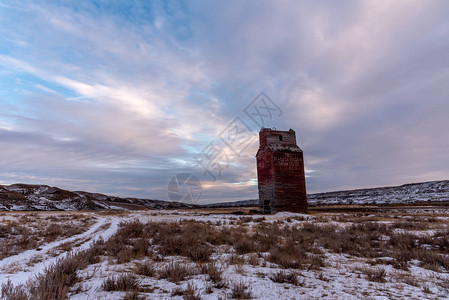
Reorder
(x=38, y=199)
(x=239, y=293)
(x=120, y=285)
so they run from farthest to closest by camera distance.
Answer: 1. (x=38, y=199)
2. (x=120, y=285)
3. (x=239, y=293)

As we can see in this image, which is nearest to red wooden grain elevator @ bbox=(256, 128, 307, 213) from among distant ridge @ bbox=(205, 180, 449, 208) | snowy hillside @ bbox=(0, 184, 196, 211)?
distant ridge @ bbox=(205, 180, 449, 208)

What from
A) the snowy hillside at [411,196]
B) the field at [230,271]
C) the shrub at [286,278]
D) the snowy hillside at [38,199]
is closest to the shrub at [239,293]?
the field at [230,271]

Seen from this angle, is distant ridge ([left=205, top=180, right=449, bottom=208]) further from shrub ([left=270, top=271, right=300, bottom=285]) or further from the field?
shrub ([left=270, top=271, right=300, bottom=285])

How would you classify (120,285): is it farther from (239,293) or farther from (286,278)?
(286,278)

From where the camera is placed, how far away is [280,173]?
27438mm

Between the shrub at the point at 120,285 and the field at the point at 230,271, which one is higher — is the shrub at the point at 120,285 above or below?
above

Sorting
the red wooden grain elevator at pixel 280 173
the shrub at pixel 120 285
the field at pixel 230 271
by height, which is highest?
the red wooden grain elevator at pixel 280 173

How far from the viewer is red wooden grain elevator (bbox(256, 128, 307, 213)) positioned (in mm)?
27102

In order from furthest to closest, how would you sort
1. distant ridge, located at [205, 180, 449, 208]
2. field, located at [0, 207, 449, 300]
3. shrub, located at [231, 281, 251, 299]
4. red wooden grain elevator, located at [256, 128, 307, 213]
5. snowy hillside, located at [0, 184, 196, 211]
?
distant ridge, located at [205, 180, 449, 208] < snowy hillside, located at [0, 184, 196, 211] < red wooden grain elevator, located at [256, 128, 307, 213] < field, located at [0, 207, 449, 300] < shrub, located at [231, 281, 251, 299]

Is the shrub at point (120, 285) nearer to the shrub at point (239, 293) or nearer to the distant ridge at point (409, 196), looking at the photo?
the shrub at point (239, 293)

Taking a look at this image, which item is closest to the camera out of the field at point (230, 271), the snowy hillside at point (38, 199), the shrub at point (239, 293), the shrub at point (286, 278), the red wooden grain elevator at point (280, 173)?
the shrub at point (239, 293)

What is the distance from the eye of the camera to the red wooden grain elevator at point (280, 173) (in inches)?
1067

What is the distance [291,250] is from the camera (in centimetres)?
786

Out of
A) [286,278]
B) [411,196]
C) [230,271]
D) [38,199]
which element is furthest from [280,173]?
[411,196]
